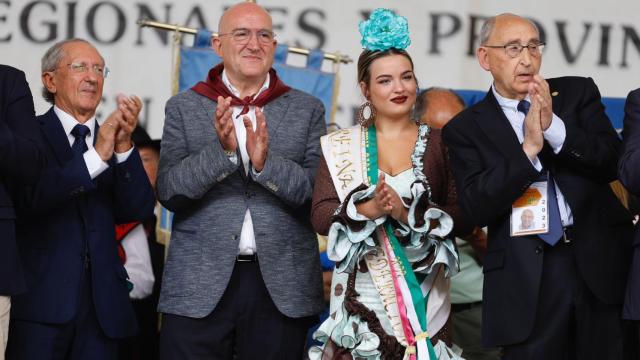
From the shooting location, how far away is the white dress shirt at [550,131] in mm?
4301

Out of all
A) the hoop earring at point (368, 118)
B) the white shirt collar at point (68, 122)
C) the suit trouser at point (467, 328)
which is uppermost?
the hoop earring at point (368, 118)

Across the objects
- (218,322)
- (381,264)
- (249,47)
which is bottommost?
(218,322)

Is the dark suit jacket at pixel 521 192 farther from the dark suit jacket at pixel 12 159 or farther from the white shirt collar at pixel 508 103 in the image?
the dark suit jacket at pixel 12 159

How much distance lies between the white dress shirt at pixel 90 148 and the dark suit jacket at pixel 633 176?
6.01 ft

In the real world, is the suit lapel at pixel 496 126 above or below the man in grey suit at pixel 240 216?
above

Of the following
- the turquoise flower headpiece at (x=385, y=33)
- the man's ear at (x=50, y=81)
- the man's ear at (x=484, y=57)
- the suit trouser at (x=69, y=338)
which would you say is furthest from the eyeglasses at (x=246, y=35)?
the suit trouser at (x=69, y=338)

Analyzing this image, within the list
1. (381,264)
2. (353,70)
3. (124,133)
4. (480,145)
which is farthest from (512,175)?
(353,70)

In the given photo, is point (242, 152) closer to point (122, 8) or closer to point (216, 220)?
point (216, 220)

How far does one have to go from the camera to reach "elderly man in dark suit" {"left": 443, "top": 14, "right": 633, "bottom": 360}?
169 inches

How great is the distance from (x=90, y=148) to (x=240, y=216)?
643 mm

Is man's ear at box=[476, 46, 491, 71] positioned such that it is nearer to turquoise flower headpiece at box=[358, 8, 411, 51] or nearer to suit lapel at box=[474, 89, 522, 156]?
suit lapel at box=[474, 89, 522, 156]

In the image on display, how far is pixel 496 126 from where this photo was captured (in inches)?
176

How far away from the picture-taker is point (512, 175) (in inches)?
168

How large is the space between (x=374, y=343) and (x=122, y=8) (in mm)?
3156
